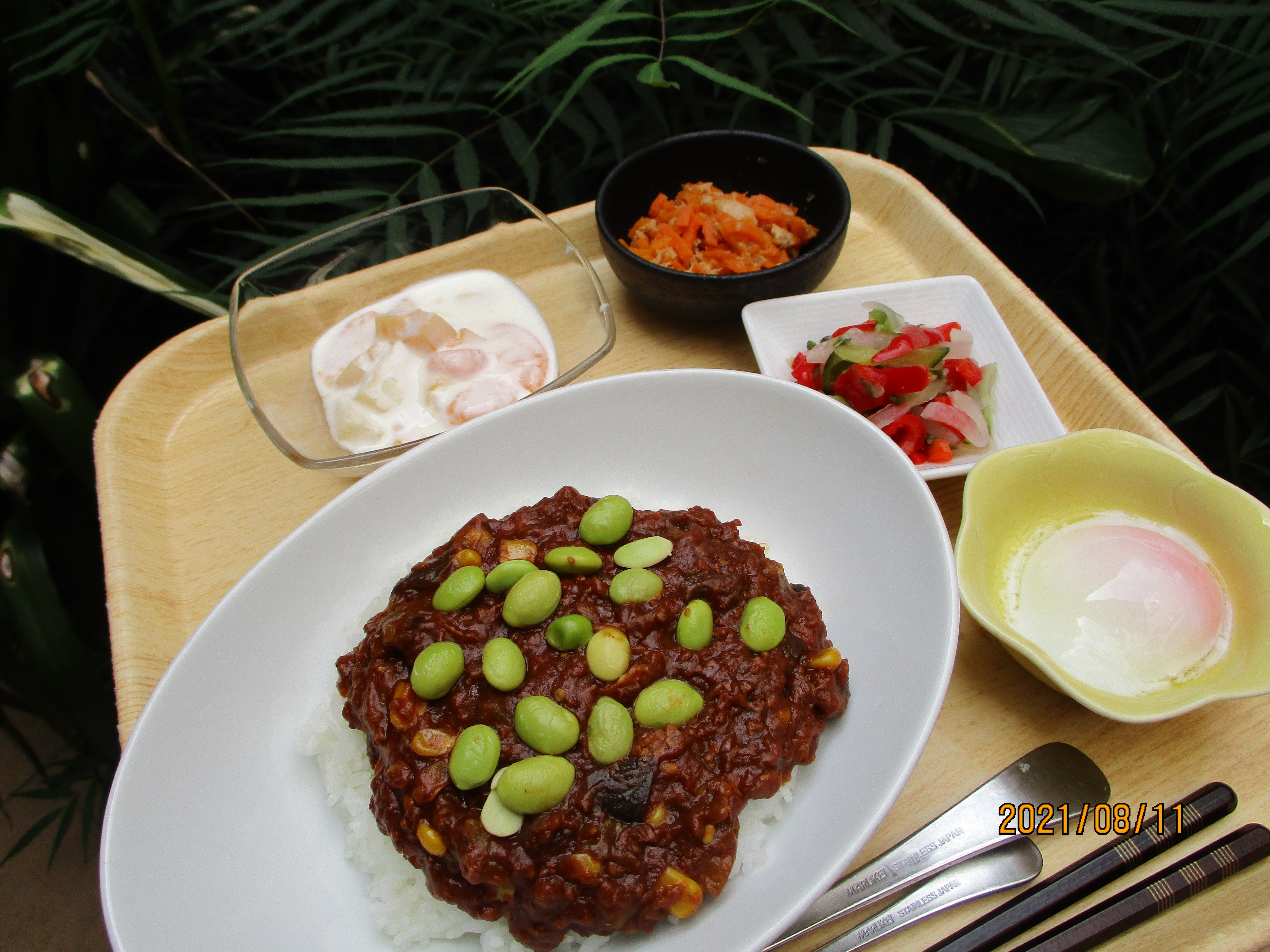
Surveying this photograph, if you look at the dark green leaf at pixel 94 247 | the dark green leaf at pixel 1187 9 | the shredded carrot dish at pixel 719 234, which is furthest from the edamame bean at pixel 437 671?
the dark green leaf at pixel 1187 9

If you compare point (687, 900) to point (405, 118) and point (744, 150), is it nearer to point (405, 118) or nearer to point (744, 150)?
point (744, 150)

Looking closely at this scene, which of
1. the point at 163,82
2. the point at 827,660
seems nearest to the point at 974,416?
the point at 827,660

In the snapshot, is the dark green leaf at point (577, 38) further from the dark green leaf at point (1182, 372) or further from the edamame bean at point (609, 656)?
the dark green leaf at point (1182, 372)

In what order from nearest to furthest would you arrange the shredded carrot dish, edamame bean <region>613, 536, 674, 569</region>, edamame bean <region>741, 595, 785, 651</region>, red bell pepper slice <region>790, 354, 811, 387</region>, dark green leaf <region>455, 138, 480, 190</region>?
edamame bean <region>741, 595, 785, 651</region> < edamame bean <region>613, 536, 674, 569</region> < red bell pepper slice <region>790, 354, 811, 387</region> < the shredded carrot dish < dark green leaf <region>455, 138, 480, 190</region>

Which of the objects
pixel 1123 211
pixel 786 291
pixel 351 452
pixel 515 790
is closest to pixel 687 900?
pixel 515 790

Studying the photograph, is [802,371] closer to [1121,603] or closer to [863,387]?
[863,387]

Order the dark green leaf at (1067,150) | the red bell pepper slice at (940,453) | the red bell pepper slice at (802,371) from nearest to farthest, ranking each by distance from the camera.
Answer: the red bell pepper slice at (940,453)
the red bell pepper slice at (802,371)
the dark green leaf at (1067,150)

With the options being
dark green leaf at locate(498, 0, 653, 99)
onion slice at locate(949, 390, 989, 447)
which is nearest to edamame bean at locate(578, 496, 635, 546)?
onion slice at locate(949, 390, 989, 447)
